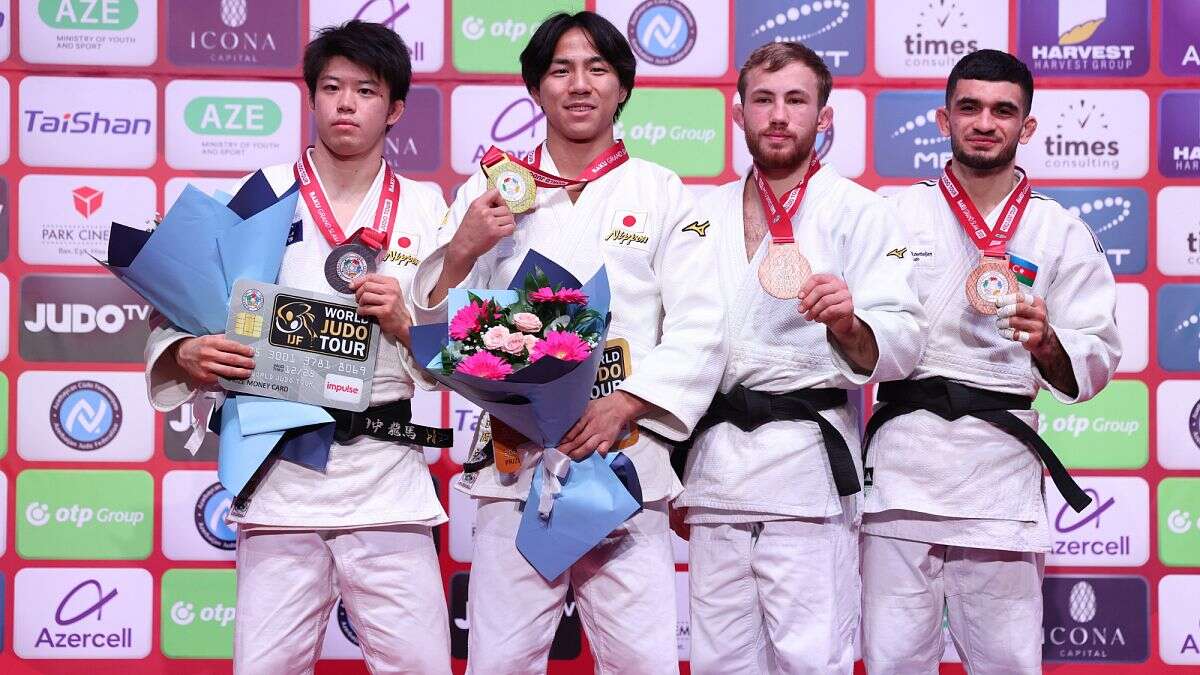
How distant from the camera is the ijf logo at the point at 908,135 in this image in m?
4.18

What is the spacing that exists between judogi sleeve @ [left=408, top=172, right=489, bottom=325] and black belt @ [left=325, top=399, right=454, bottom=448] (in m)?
0.26

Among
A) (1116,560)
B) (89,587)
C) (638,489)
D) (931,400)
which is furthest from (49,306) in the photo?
(1116,560)

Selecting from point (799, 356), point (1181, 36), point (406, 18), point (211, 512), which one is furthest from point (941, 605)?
point (406, 18)

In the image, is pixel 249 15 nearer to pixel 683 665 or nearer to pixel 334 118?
pixel 334 118

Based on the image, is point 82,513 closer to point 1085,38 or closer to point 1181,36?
point 1085,38

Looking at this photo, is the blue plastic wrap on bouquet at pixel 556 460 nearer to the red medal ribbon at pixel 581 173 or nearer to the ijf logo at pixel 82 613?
the red medal ribbon at pixel 581 173

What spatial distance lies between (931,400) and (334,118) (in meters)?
1.81

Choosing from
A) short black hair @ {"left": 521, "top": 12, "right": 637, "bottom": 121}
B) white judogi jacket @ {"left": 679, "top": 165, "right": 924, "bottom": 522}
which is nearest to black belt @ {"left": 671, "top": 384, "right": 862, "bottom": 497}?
white judogi jacket @ {"left": 679, "top": 165, "right": 924, "bottom": 522}

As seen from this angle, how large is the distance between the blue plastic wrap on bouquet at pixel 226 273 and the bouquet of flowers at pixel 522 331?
53 cm

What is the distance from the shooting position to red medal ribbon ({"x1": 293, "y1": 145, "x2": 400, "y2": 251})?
2.96m

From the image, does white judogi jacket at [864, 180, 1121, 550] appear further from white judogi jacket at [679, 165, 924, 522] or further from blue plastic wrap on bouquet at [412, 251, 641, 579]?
blue plastic wrap on bouquet at [412, 251, 641, 579]

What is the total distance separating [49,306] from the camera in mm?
4141

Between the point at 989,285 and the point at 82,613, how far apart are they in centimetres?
336

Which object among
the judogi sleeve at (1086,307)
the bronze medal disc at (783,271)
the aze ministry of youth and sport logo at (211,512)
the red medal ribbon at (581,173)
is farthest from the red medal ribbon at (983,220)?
the aze ministry of youth and sport logo at (211,512)
